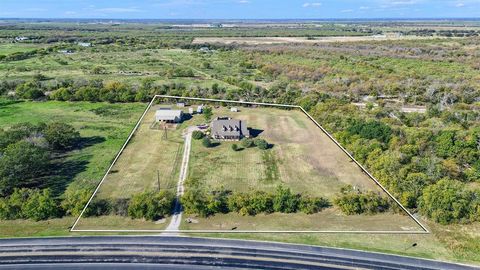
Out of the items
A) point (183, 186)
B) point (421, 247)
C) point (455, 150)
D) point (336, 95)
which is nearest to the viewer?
point (421, 247)

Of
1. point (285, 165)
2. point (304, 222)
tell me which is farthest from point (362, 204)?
point (285, 165)

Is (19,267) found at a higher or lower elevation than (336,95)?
lower

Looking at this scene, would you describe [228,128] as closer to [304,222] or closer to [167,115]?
[167,115]

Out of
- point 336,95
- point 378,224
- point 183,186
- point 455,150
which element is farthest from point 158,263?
point 336,95

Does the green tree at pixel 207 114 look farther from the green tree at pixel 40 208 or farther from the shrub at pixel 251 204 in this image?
the green tree at pixel 40 208

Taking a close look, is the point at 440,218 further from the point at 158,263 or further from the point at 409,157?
the point at 158,263

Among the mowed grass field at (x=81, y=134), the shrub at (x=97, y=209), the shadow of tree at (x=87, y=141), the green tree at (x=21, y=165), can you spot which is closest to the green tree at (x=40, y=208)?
the mowed grass field at (x=81, y=134)
